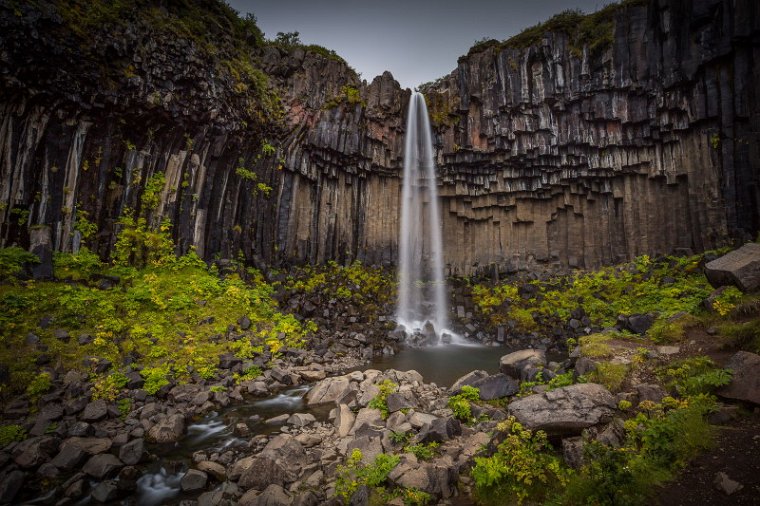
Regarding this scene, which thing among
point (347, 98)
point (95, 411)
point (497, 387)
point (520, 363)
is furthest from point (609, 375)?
point (347, 98)

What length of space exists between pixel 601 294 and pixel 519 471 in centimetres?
1773

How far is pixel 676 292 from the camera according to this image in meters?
15.4

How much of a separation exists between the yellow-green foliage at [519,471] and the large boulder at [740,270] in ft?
23.1

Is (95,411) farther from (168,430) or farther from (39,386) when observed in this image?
(168,430)

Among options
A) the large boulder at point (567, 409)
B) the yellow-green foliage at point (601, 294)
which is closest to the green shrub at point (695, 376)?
the large boulder at point (567, 409)

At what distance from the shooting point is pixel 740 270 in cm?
831

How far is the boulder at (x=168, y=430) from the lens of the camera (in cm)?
764

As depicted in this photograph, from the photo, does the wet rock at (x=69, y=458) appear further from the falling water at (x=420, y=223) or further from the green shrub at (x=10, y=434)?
the falling water at (x=420, y=223)

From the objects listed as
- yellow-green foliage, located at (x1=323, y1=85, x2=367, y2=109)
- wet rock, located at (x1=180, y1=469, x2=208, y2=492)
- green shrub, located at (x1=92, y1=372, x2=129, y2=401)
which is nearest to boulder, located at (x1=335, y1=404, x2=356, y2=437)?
wet rock, located at (x1=180, y1=469, x2=208, y2=492)

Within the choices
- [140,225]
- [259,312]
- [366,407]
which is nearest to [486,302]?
[259,312]

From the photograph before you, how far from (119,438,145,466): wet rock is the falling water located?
17.5m

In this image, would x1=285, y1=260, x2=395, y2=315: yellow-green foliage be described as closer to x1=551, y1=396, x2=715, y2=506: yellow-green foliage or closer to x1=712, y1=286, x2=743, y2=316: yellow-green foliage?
x1=712, y1=286, x2=743, y2=316: yellow-green foliage

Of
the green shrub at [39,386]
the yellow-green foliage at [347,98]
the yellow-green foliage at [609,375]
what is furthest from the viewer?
the yellow-green foliage at [347,98]

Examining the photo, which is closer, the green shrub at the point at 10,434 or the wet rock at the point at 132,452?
the wet rock at the point at 132,452
